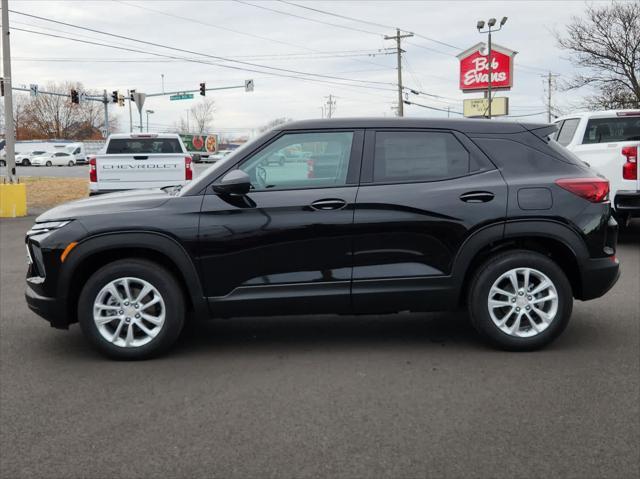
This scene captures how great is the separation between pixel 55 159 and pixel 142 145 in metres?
56.9

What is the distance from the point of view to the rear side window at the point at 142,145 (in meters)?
14.2

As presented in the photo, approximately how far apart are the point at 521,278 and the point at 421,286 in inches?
30.3

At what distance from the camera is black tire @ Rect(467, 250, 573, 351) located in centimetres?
511

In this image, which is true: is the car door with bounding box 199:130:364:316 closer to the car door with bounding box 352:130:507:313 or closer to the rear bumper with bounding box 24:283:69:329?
the car door with bounding box 352:130:507:313

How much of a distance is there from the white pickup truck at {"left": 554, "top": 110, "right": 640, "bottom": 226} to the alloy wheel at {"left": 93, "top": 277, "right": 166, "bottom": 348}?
7.18 m

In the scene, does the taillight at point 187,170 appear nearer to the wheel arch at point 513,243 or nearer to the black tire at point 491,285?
the wheel arch at point 513,243

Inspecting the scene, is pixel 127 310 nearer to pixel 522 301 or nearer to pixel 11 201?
pixel 522 301

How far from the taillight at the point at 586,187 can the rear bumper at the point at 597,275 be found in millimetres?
473

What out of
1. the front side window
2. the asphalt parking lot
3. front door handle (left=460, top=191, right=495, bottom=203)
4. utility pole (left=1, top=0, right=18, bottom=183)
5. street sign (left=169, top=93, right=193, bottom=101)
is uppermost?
street sign (left=169, top=93, right=193, bottom=101)

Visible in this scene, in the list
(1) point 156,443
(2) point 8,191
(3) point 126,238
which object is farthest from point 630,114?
(2) point 8,191

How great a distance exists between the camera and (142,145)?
14.3 metres

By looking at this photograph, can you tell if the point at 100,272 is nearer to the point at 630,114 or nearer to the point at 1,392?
the point at 1,392

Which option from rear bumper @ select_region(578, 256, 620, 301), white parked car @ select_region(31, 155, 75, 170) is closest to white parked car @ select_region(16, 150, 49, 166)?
white parked car @ select_region(31, 155, 75, 170)

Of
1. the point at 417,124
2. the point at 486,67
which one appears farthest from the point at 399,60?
the point at 417,124
